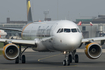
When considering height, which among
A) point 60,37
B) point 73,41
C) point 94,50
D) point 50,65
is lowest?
point 50,65

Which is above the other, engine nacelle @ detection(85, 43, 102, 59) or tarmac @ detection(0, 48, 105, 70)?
engine nacelle @ detection(85, 43, 102, 59)

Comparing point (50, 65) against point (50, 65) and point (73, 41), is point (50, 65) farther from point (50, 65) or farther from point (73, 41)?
point (73, 41)

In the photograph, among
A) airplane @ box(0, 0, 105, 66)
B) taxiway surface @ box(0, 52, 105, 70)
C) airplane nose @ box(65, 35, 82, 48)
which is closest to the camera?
taxiway surface @ box(0, 52, 105, 70)

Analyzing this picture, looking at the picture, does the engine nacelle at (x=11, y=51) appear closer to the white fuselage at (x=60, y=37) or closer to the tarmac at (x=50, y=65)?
the tarmac at (x=50, y=65)

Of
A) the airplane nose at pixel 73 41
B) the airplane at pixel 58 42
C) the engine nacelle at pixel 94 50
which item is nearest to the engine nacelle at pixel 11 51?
the airplane at pixel 58 42

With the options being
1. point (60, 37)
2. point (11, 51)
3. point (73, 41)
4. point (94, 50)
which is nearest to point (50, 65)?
point (60, 37)

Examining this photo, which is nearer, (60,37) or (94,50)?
(60,37)

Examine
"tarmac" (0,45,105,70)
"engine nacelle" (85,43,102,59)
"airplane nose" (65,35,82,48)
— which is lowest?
"tarmac" (0,45,105,70)

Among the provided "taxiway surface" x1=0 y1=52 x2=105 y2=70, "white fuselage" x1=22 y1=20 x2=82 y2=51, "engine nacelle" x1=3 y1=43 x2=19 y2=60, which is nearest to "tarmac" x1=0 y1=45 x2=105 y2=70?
"taxiway surface" x1=0 y1=52 x2=105 y2=70

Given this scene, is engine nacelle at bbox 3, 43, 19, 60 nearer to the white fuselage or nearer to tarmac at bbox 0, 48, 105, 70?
tarmac at bbox 0, 48, 105, 70

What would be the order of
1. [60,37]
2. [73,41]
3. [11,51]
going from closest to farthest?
[73,41] < [60,37] < [11,51]

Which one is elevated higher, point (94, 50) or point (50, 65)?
point (94, 50)

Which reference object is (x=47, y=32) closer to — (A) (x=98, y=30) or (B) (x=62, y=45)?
(B) (x=62, y=45)

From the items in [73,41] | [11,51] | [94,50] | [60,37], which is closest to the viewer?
[73,41]
